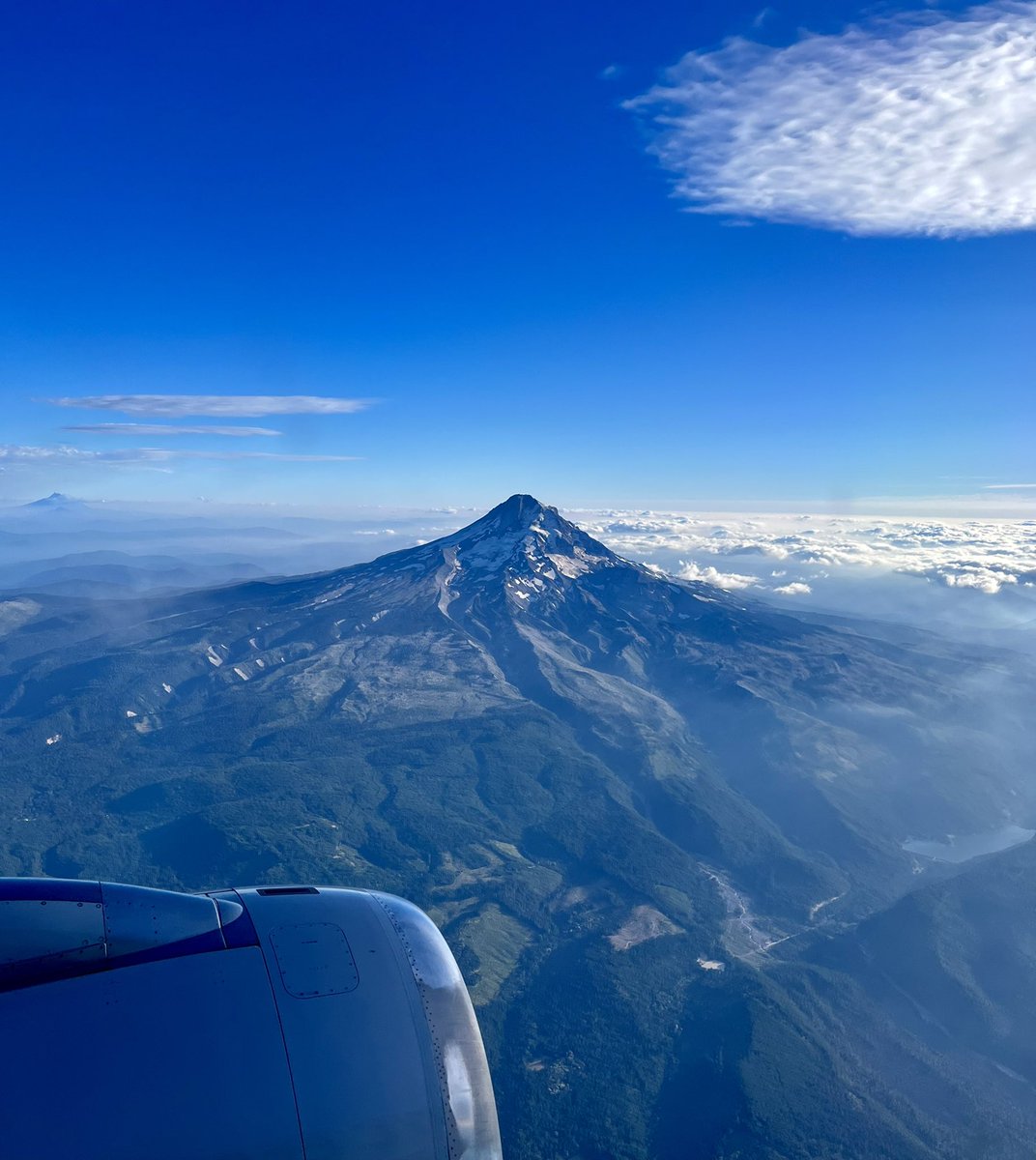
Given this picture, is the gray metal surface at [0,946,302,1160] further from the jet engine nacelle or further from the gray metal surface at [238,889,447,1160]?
the gray metal surface at [238,889,447,1160]

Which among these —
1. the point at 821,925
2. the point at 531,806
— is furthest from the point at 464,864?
the point at 821,925

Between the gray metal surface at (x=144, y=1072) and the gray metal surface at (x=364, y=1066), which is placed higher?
the gray metal surface at (x=144, y=1072)

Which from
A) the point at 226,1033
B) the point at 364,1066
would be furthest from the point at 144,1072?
the point at 364,1066

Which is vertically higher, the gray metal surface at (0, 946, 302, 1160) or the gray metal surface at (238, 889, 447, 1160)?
the gray metal surface at (0, 946, 302, 1160)

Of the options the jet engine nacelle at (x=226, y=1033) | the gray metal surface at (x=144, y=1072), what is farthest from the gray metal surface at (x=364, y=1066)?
the gray metal surface at (x=144, y=1072)

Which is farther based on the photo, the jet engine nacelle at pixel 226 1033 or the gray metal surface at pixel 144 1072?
the jet engine nacelle at pixel 226 1033

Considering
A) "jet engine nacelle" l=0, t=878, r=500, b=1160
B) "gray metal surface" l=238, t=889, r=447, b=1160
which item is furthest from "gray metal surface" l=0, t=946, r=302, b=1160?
"gray metal surface" l=238, t=889, r=447, b=1160

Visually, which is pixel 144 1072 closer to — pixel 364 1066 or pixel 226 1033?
pixel 226 1033

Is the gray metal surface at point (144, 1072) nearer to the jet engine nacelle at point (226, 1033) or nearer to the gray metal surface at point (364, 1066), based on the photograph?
the jet engine nacelle at point (226, 1033)

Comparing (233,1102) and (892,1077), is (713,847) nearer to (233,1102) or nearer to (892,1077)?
(892,1077)
